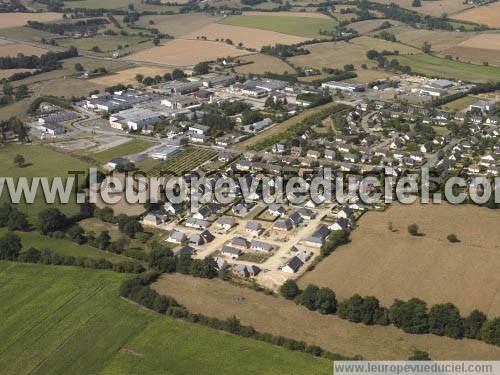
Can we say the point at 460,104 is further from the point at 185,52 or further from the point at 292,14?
the point at 292,14

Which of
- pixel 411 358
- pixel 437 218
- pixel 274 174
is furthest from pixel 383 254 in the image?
pixel 274 174

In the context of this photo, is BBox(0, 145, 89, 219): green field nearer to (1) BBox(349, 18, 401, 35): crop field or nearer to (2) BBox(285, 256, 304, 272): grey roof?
(2) BBox(285, 256, 304, 272): grey roof

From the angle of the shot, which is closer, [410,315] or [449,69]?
[410,315]

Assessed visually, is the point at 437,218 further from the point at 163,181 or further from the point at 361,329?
the point at 163,181

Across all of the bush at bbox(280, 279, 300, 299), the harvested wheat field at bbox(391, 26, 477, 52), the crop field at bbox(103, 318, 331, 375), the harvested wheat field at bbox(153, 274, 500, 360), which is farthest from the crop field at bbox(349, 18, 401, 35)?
the crop field at bbox(103, 318, 331, 375)

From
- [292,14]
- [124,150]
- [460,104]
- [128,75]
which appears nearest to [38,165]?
[124,150]

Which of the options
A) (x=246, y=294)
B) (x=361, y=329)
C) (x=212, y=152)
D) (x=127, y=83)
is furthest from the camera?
(x=127, y=83)
